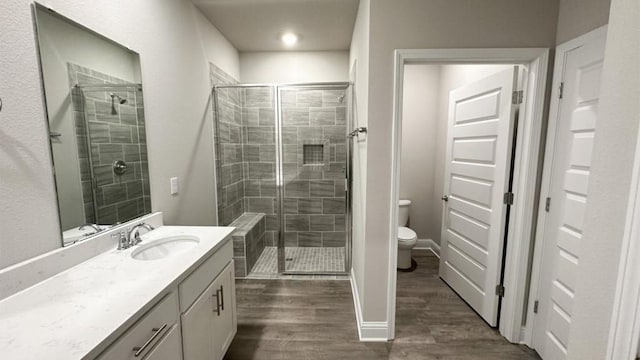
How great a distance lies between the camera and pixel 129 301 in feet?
3.05

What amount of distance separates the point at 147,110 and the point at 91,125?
0.40m

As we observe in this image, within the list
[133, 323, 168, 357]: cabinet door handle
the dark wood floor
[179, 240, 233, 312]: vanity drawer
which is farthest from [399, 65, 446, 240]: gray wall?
[133, 323, 168, 357]: cabinet door handle

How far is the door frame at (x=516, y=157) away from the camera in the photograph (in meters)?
1.70

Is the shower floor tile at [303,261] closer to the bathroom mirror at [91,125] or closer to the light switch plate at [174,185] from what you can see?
the light switch plate at [174,185]

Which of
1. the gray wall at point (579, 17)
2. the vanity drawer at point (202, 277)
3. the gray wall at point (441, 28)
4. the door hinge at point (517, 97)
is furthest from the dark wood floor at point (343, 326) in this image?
the gray wall at point (579, 17)

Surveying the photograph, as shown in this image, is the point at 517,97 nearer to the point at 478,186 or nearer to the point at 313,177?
the point at 478,186

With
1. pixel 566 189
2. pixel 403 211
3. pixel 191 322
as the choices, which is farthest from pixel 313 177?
pixel 566 189

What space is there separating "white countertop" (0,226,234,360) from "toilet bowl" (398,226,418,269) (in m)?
2.20

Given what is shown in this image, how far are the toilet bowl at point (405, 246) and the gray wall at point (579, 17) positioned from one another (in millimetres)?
2063

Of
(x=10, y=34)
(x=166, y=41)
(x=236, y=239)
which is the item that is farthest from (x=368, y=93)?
(x=236, y=239)

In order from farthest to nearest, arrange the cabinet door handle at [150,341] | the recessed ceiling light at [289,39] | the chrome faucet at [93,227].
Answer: the recessed ceiling light at [289,39] < the chrome faucet at [93,227] < the cabinet door handle at [150,341]

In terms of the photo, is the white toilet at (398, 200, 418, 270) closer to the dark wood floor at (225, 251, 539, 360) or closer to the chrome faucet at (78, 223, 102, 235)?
the dark wood floor at (225, 251, 539, 360)

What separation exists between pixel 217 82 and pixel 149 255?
6.60 ft

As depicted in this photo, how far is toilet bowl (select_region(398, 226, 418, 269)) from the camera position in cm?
288
